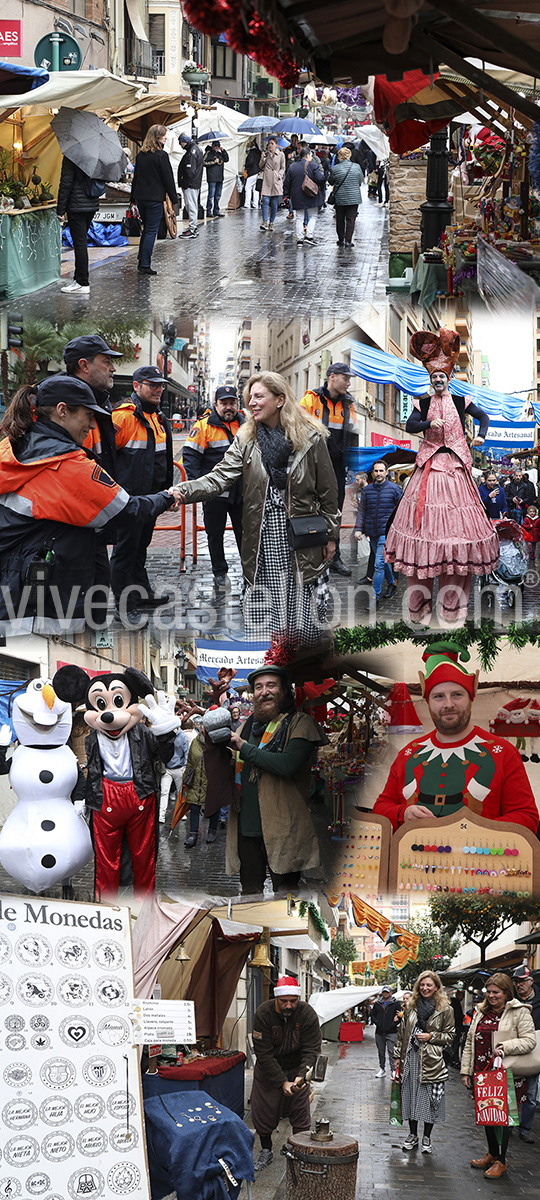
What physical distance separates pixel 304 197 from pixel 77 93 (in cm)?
446

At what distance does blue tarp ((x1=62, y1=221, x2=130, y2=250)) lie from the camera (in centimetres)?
1374

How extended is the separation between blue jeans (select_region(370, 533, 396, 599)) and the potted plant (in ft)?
59.6

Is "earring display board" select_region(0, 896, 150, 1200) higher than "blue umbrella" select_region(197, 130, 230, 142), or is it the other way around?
"blue umbrella" select_region(197, 130, 230, 142)

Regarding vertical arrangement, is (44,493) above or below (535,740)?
above

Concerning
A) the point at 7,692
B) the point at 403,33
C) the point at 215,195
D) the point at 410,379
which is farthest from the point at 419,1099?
the point at 215,195

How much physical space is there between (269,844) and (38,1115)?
1.52 metres

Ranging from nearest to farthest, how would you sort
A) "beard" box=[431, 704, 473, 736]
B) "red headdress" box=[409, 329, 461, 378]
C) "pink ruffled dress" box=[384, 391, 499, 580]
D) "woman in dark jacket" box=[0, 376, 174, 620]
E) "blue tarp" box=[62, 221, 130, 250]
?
1. "beard" box=[431, 704, 473, 736]
2. "woman in dark jacket" box=[0, 376, 174, 620]
3. "pink ruffled dress" box=[384, 391, 499, 580]
4. "red headdress" box=[409, 329, 461, 378]
5. "blue tarp" box=[62, 221, 130, 250]

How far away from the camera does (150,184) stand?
1223 centimetres

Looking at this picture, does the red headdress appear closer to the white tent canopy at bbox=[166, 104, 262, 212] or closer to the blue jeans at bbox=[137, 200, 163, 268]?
the blue jeans at bbox=[137, 200, 163, 268]

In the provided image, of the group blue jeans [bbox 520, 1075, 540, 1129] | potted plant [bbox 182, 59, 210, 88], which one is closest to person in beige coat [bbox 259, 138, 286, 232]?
potted plant [bbox 182, 59, 210, 88]

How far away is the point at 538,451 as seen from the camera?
9.92 metres

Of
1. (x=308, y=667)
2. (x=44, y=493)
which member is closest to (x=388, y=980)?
(x=308, y=667)

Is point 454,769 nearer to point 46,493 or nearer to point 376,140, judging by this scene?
point 46,493

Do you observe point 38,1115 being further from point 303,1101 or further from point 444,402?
point 444,402
